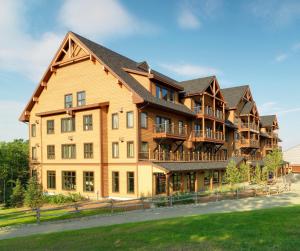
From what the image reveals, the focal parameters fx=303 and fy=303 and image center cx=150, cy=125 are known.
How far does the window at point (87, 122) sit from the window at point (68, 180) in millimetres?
5386

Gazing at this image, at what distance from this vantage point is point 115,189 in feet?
101

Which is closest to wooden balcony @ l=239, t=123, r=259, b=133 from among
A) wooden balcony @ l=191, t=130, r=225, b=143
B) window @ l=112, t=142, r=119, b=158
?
wooden balcony @ l=191, t=130, r=225, b=143

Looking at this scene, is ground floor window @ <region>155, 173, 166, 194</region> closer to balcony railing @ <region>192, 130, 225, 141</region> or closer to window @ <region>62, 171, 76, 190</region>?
balcony railing @ <region>192, 130, 225, 141</region>

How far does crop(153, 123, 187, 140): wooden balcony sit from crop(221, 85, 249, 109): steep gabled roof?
18.4m

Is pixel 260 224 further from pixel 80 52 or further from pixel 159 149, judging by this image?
pixel 80 52

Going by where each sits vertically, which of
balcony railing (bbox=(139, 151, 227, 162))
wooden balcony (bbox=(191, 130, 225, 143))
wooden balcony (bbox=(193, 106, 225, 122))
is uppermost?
wooden balcony (bbox=(193, 106, 225, 122))

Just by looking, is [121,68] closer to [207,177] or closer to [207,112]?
[207,112]

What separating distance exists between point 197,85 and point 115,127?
13.5 meters

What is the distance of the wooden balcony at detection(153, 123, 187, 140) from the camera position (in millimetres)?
30609

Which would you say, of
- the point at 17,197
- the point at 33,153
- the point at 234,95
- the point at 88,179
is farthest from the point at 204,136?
the point at 33,153

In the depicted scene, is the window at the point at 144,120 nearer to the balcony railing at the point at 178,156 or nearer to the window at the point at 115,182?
the balcony railing at the point at 178,156

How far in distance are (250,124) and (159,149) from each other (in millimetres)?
27486

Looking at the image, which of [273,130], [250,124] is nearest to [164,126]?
[250,124]

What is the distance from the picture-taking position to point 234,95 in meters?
53.0
